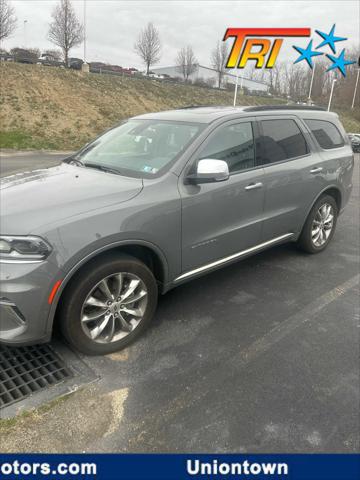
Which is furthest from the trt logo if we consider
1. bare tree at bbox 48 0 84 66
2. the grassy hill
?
bare tree at bbox 48 0 84 66

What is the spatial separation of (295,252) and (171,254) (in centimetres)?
261

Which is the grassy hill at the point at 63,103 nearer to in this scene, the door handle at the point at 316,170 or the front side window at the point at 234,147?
the door handle at the point at 316,170

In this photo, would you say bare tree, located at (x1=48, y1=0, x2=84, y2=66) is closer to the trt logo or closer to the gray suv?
the trt logo

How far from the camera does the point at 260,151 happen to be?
→ 3893mm

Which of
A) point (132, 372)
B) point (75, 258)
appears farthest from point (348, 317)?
point (75, 258)

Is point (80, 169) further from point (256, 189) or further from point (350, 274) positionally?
point (350, 274)

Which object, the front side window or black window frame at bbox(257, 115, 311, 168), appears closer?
the front side window

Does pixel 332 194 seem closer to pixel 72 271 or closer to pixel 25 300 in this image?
pixel 72 271

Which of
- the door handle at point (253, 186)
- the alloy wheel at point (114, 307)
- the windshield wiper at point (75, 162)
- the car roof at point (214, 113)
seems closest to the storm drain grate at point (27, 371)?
the alloy wheel at point (114, 307)

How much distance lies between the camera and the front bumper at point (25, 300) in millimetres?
2373

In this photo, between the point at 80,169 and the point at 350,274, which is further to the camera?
the point at 350,274

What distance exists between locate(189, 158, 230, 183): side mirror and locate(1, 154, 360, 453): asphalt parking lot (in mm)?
1289

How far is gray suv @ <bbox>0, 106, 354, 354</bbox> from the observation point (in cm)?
248

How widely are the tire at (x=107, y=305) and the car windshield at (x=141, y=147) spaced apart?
84 centimetres
